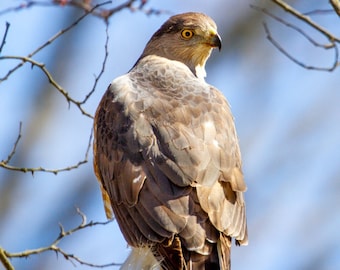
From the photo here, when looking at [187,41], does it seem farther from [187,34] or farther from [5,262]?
[5,262]

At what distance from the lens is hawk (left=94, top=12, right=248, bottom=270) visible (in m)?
6.29

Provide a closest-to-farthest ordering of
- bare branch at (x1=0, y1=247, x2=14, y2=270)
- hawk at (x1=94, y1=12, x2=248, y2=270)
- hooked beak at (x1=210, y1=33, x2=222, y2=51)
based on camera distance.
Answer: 1. bare branch at (x1=0, y1=247, x2=14, y2=270)
2. hawk at (x1=94, y1=12, x2=248, y2=270)
3. hooked beak at (x1=210, y1=33, x2=222, y2=51)

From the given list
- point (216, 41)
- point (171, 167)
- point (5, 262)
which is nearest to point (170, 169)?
point (171, 167)

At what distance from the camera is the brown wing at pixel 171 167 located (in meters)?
6.30

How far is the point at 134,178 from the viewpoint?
6645 mm

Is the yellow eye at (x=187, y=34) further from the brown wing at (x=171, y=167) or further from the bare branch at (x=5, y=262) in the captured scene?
the bare branch at (x=5, y=262)

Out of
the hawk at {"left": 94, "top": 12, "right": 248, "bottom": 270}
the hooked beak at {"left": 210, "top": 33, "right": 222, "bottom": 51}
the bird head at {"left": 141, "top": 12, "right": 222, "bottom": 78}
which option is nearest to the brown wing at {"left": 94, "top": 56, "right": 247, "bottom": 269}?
the hawk at {"left": 94, "top": 12, "right": 248, "bottom": 270}

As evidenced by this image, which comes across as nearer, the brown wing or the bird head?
the brown wing

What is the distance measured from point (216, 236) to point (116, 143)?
3.67 feet

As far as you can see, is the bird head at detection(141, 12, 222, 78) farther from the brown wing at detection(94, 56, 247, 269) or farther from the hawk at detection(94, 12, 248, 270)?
the brown wing at detection(94, 56, 247, 269)

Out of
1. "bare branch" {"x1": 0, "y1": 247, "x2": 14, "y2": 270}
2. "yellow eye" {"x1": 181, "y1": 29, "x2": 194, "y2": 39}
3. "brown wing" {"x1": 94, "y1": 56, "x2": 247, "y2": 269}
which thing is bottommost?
"bare branch" {"x1": 0, "y1": 247, "x2": 14, "y2": 270}

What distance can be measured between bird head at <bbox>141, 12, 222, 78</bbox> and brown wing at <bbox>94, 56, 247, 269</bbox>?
0.91 meters

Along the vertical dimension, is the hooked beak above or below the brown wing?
above

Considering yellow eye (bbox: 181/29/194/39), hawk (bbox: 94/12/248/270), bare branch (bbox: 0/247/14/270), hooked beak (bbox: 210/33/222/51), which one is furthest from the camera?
yellow eye (bbox: 181/29/194/39)
